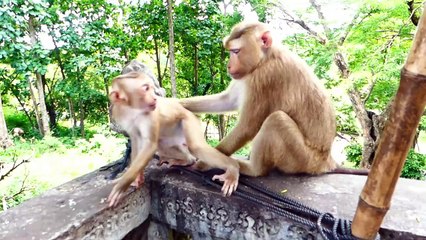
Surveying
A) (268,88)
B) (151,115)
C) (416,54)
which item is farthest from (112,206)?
(416,54)

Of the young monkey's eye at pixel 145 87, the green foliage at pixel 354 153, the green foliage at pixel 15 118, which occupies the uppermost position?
the young monkey's eye at pixel 145 87

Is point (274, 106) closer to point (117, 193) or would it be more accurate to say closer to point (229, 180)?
point (229, 180)

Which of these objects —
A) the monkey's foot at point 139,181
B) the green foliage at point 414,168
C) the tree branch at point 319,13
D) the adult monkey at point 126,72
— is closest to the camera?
the monkey's foot at point 139,181

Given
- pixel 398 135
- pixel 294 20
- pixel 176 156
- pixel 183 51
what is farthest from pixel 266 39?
pixel 183 51

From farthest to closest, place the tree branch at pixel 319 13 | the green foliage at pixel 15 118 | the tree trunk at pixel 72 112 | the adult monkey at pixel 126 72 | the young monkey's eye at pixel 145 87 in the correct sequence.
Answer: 1. the green foliage at pixel 15 118
2. the tree trunk at pixel 72 112
3. the tree branch at pixel 319 13
4. the adult monkey at pixel 126 72
5. the young monkey's eye at pixel 145 87

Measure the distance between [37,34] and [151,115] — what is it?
1199 cm

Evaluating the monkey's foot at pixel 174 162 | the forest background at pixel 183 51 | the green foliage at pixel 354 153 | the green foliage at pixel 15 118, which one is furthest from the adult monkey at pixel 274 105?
the green foliage at pixel 15 118

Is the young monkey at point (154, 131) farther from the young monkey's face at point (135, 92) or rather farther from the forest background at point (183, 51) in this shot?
the forest background at point (183, 51)

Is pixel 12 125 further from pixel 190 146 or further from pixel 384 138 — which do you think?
pixel 384 138

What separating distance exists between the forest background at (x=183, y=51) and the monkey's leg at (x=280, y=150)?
5.48 meters

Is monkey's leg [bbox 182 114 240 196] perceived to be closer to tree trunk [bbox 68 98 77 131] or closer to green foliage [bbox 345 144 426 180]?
green foliage [bbox 345 144 426 180]

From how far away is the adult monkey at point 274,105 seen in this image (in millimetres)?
2037

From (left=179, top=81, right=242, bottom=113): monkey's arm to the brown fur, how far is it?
270 millimetres

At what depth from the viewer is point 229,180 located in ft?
5.91
